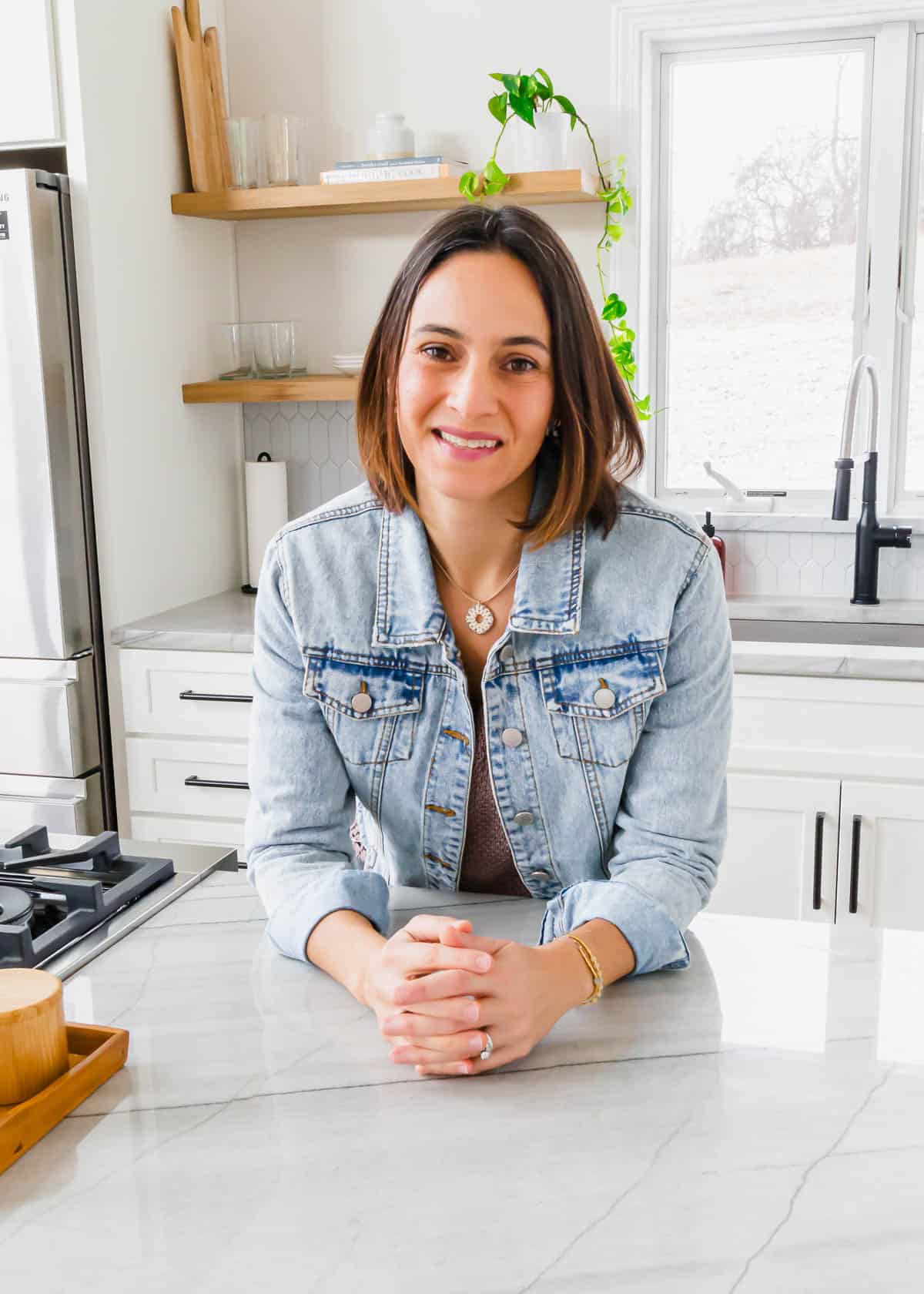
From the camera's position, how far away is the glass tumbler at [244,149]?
→ 121 inches

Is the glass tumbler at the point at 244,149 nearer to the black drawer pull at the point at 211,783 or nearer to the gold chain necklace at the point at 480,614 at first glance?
the black drawer pull at the point at 211,783

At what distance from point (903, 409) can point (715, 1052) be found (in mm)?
2475

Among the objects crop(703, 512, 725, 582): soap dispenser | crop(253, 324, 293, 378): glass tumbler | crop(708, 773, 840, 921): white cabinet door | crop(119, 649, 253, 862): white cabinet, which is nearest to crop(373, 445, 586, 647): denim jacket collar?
crop(708, 773, 840, 921): white cabinet door

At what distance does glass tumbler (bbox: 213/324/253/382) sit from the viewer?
10.6 feet

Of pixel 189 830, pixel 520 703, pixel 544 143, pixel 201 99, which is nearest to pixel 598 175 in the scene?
pixel 544 143

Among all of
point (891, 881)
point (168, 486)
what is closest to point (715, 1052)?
point (891, 881)

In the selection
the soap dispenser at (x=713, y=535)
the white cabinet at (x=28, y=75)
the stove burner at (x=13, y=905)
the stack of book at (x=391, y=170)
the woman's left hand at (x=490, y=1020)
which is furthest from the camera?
the soap dispenser at (x=713, y=535)

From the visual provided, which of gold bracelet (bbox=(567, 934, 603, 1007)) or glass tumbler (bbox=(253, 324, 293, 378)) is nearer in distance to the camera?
gold bracelet (bbox=(567, 934, 603, 1007))

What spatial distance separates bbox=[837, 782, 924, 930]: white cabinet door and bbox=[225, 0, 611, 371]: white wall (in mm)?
1407

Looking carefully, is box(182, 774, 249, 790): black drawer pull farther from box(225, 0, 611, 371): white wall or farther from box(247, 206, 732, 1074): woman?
box(247, 206, 732, 1074): woman

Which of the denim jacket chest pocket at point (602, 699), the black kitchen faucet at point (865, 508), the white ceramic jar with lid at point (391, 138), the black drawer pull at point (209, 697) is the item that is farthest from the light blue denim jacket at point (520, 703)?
the white ceramic jar with lid at point (391, 138)

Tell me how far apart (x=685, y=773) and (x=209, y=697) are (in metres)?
1.73

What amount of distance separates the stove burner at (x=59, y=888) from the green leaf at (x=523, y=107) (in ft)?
6.95

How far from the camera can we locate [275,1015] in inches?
42.0
